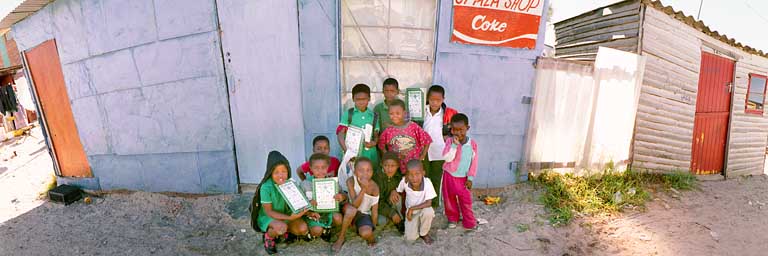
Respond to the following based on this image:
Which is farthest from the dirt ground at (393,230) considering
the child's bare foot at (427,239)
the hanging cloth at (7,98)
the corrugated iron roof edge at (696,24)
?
the hanging cloth at (7,98)

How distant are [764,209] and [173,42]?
26.6 ft

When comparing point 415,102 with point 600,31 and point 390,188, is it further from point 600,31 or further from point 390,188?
point 600,31

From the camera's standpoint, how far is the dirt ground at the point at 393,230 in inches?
133

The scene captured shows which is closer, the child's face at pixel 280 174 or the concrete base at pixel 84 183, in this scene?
the child's face at pixel 280 174

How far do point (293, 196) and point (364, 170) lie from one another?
2.09 ft

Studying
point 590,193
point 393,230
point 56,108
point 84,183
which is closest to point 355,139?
point 393,230

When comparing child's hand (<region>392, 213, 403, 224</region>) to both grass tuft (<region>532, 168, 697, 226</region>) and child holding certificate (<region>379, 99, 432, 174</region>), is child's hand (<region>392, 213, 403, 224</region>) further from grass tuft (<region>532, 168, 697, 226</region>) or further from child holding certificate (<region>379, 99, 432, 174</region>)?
grass tuft (<region>532, 168, 697, 226</region>)

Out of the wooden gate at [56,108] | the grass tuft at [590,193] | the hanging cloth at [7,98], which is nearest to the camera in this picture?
the grass tuft at [590,193]

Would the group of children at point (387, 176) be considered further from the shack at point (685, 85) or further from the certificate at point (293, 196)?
the shack at point (685, 85)

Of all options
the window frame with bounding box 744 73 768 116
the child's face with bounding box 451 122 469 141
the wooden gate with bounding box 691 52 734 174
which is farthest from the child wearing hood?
the window frame with bounding box 744 73 768 116

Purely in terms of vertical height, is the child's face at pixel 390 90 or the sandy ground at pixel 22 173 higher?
the child's face at pixel 390 90

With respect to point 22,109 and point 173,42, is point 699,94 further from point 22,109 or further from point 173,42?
point 22,109

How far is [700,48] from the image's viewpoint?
5.82 metres

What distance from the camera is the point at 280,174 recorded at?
2.95m
